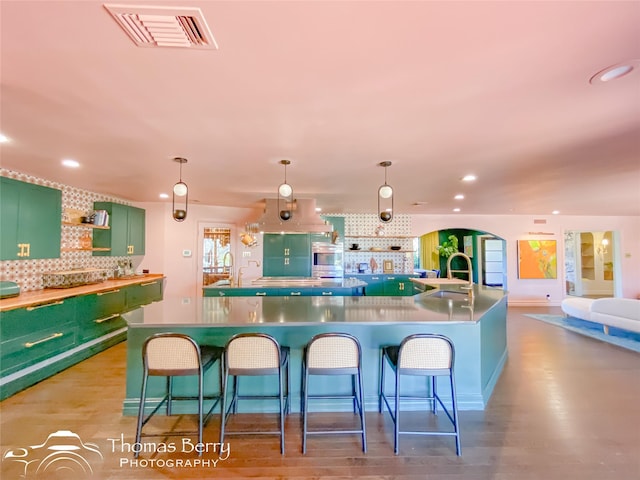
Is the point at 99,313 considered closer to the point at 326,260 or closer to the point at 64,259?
the point at 64,259

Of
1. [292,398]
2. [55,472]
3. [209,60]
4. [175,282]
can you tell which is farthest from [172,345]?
[175,282]

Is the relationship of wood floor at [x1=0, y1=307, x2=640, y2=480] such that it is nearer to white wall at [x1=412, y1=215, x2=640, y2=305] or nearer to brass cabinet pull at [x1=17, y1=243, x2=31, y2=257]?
brass cabinet pull at [x1=17, y1=243, x2=31, y2=257]

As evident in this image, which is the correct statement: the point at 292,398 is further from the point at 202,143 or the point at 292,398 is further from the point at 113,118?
the point at 113,118

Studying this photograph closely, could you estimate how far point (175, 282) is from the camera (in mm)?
6148

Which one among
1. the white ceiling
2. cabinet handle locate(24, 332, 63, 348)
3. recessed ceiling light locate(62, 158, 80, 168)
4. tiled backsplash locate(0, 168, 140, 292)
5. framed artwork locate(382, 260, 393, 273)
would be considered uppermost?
recessed ceiling light locate(62, 158, 80, 168)

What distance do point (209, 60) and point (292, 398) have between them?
2.64 meters

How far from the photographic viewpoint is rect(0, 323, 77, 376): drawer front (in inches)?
114

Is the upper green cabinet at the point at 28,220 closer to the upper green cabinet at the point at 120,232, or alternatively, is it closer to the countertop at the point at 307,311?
the upper green cabinet at the point at 120,232

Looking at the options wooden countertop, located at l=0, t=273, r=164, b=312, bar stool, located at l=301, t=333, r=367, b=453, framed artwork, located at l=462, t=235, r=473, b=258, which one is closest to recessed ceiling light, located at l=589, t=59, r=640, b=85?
bar stool, located at l=301, t=333, r=367, b=453

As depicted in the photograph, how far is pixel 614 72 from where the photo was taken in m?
1.60

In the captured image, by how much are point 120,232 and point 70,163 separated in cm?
208

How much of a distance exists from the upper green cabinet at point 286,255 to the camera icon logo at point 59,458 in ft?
14.5

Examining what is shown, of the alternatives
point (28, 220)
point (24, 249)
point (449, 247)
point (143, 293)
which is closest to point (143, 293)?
point (143, 293)

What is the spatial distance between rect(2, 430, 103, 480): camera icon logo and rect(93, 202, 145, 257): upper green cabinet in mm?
3403
